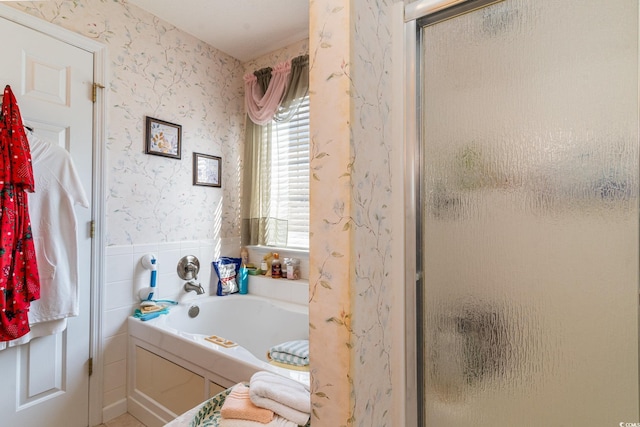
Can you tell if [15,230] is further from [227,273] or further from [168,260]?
[227,273]

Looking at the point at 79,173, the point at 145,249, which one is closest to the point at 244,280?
the point at 145,249

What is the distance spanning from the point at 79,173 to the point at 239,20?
1490 mm

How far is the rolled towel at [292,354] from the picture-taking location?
1600 millimetres

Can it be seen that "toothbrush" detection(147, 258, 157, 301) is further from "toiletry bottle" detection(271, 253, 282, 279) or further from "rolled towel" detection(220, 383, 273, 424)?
"rolled towel" detection(220, 383, 273, 424)

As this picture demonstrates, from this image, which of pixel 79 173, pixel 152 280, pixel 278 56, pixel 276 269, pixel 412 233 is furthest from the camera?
pixel 278 56

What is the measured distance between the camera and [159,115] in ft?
7.11

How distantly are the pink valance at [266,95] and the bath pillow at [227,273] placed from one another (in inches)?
47.0

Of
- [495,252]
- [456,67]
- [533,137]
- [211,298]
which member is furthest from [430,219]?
[211,298]

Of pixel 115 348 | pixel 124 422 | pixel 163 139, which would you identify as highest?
pixel 163 139

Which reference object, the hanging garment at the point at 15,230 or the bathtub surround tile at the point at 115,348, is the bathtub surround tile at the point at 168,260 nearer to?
the bathtub surround tile at the point at 115,348

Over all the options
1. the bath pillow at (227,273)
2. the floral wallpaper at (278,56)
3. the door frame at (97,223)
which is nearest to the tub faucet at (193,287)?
the bath pillow at (227,273)

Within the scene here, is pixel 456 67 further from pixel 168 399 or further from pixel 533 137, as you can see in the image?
pixel 168 399

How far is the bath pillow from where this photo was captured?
2500 mm

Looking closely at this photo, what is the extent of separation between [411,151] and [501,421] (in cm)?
72
